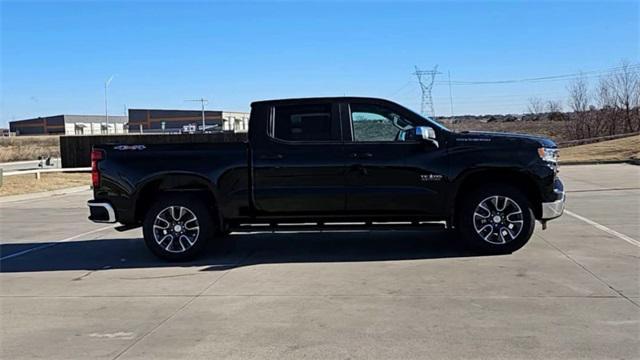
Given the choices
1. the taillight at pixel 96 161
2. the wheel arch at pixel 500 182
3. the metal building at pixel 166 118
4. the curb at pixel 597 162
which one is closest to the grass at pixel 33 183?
the taillight at pixel 96 161

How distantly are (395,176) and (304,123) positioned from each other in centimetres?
139

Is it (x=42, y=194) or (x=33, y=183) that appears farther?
(x=33, y=183)

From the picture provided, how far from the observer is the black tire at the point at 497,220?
815 centimetres

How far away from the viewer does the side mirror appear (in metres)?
7.95

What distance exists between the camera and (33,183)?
22875 millimetres

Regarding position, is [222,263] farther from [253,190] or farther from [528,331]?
[528,331]

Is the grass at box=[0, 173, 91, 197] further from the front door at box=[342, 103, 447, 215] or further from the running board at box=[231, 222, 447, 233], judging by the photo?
the front door at box=[342, 103, 447, 215]

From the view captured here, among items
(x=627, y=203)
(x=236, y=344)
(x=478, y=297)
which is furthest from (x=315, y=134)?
(x=627, y=203)

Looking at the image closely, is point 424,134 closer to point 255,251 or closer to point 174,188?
point 255,251

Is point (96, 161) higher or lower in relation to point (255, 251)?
higher

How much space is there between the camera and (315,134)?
27.5ft

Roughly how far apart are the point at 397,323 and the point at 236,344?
1.39 metres

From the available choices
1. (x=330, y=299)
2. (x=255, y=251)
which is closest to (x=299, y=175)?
(x=255, y=251)

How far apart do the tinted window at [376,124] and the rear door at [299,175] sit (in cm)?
26
